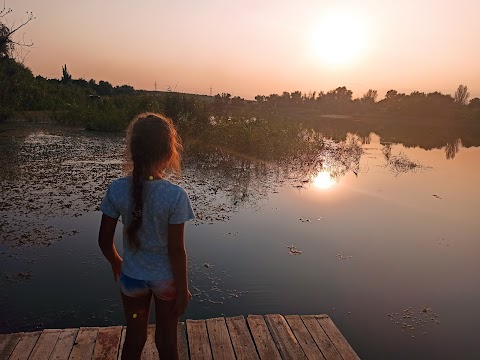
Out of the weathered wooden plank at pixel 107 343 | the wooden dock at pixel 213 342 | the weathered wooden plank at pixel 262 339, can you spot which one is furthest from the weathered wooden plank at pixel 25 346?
the weathered wooden plank at pixel 262 339

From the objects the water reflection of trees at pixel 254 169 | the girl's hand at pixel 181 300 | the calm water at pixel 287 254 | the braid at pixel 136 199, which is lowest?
the calm water at pixel 287 254

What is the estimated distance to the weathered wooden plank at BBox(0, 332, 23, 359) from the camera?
284 centimetres

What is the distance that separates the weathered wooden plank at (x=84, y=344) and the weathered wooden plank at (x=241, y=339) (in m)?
1.27

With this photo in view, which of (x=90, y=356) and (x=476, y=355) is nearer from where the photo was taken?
(x=90, y=356)

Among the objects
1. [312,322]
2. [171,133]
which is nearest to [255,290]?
[312,322]

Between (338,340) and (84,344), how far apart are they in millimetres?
2384

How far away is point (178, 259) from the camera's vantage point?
1826mm

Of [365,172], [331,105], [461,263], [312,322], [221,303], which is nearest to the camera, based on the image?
[312,322]

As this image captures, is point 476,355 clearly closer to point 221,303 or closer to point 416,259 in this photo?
point 416,259

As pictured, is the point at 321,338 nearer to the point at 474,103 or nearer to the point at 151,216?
the point at 151,216

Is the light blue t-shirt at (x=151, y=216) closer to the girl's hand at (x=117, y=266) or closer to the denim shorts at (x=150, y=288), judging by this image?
the denim shorts at (x=150, y=288)

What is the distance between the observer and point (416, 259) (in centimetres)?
645

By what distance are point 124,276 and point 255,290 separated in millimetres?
3510

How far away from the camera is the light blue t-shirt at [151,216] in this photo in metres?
1.75
